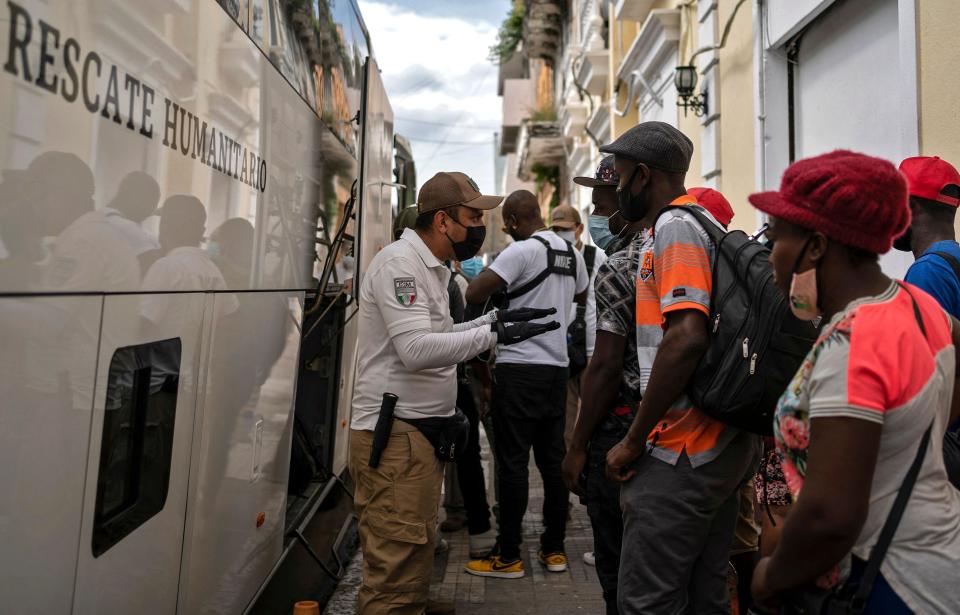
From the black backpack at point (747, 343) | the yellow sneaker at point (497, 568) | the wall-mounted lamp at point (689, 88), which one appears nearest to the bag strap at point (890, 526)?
the black backpack at point (747, 343)

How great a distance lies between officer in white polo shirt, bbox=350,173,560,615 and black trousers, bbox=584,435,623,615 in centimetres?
51

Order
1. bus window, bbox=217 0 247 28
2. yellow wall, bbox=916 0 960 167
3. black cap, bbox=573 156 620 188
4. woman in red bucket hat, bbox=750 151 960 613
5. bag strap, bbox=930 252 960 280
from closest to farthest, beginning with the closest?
woman in red bucket hat, bbox=750 151 960 613, bag strap, bbox=930 252 960 280, bus window, bbox=217 0 247 28, black cap, bbox=573 156 620 188, yellow wall, bbox=916 0 960 167

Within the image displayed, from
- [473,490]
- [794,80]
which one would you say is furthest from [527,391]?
[794,80]

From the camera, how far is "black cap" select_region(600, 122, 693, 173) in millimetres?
2967

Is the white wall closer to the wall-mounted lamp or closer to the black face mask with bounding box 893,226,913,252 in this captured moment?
the black face mask with bounding box 893,226,913,252

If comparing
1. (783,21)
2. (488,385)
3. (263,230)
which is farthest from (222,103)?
(783,21)

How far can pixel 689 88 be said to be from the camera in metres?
8.71

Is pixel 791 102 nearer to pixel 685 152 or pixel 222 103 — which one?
pixel 685 152

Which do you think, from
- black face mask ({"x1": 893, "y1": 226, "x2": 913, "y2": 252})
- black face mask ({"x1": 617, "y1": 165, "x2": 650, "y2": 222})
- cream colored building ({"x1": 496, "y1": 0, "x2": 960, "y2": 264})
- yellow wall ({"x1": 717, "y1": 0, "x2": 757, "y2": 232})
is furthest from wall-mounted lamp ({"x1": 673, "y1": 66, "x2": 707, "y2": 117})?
black face mask ({"x1": 617, "y1": 165, "x2": 650, "y2": 222})

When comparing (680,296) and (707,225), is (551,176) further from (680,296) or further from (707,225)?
(680,296)

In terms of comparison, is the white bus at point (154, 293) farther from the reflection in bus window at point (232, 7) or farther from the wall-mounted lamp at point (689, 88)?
the wall-mounted lamp at point (689, 88)

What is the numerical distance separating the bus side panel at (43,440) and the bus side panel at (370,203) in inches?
119

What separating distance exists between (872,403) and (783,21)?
556cm

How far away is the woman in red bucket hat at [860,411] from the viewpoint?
1.67 metres
